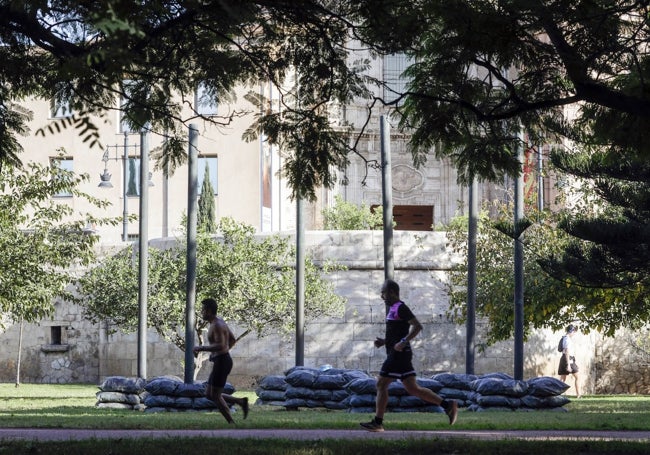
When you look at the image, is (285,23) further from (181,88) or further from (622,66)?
(622,66)

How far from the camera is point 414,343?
119 ft

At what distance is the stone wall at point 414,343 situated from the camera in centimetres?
3584

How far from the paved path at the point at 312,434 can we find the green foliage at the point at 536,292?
7971mm

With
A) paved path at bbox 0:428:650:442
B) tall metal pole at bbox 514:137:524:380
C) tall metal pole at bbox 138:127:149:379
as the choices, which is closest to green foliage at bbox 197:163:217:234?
tall metal pole at bbox 138:127:149:379

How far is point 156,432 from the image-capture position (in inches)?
514

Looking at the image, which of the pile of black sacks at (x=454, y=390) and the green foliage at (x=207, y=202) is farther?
the green foliage at (x=207, y=202)

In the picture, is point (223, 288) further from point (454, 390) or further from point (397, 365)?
point (397, 365)

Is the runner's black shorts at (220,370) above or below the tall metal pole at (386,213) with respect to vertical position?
below

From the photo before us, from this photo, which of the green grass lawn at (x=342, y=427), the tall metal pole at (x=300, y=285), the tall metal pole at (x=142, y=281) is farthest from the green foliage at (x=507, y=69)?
the tall metal pole at (x=142, y=281)

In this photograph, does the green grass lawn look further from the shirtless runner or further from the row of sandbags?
the row of sandbags

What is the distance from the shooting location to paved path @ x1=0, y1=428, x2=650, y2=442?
12172 mm

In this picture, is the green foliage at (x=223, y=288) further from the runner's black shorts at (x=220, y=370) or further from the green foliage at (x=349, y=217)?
the runner's black shorts at (x=220, y=370)

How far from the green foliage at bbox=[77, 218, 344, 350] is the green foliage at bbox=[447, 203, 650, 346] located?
4462 mm

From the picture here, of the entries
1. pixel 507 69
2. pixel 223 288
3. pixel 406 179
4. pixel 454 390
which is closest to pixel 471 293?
pixel 454 390
